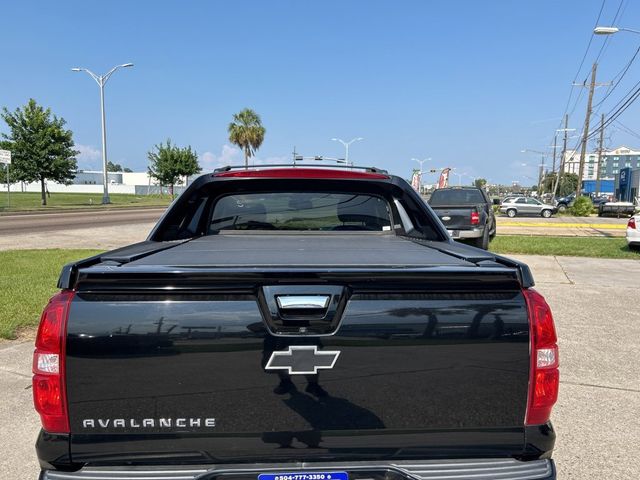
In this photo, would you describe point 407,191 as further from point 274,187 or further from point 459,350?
point 459,350

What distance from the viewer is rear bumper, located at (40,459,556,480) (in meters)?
1.77

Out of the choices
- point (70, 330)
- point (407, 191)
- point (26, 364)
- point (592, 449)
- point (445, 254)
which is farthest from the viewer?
point (26, 364)

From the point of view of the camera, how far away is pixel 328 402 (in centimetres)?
178

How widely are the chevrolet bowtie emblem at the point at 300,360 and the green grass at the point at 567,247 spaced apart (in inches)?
A: 490

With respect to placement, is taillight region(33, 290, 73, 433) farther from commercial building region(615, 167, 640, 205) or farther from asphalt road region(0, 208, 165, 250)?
commercial building region(615, 167, 640, 205)

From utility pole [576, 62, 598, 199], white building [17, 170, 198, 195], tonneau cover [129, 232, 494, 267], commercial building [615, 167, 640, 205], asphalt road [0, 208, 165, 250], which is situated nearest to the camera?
tonneau cover [129, 232, 494, 267]

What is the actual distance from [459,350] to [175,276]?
1039 millimetres

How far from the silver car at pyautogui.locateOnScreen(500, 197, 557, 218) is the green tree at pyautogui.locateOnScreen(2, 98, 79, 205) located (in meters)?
31.5

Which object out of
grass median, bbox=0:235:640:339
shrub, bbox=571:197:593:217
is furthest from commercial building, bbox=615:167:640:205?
grass median, bbox=0:235:640:339

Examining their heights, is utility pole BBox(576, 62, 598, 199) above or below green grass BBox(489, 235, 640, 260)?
above

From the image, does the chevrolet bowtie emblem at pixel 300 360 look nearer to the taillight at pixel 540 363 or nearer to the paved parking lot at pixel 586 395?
the taillight at pixel 540 363

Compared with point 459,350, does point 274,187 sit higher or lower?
higher

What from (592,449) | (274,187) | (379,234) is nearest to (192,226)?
(274,187)

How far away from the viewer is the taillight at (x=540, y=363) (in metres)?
1.85
